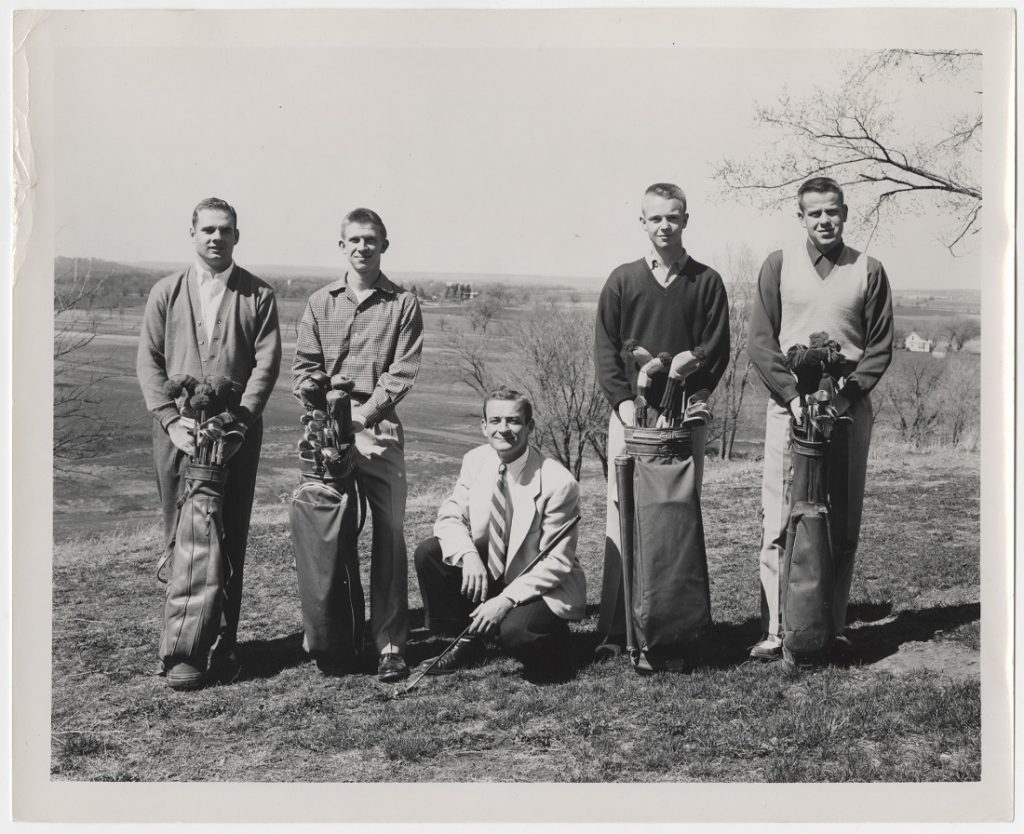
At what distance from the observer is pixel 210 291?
5770 millimetres

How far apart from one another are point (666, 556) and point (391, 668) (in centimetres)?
156

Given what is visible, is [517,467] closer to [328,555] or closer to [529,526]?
[529,526]

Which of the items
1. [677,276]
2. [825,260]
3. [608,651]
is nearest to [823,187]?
[825,260]

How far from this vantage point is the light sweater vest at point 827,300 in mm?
5703

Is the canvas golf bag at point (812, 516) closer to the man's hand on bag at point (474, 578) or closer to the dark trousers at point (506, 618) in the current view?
the dark trousers at point (506, 618)

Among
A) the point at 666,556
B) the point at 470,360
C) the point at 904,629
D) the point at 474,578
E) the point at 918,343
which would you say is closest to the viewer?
the point at 474,578

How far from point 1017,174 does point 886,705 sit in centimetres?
312

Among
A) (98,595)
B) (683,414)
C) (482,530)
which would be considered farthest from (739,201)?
(98,595)

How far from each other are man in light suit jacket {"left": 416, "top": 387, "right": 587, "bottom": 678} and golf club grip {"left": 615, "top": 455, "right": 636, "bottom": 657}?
239 millimetres

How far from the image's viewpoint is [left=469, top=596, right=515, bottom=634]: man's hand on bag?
5453mm

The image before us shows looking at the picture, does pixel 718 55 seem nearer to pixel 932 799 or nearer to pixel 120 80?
pixel 120 80

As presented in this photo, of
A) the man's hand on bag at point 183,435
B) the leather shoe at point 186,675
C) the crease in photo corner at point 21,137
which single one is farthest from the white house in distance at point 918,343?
the crease in photo corner at point 21,137

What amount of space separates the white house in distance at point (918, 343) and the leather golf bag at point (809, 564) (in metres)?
1.46

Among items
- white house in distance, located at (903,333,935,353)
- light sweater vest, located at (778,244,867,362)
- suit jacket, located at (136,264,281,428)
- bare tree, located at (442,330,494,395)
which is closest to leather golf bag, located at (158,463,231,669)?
suit jacket, located at (136,264,281,428)
